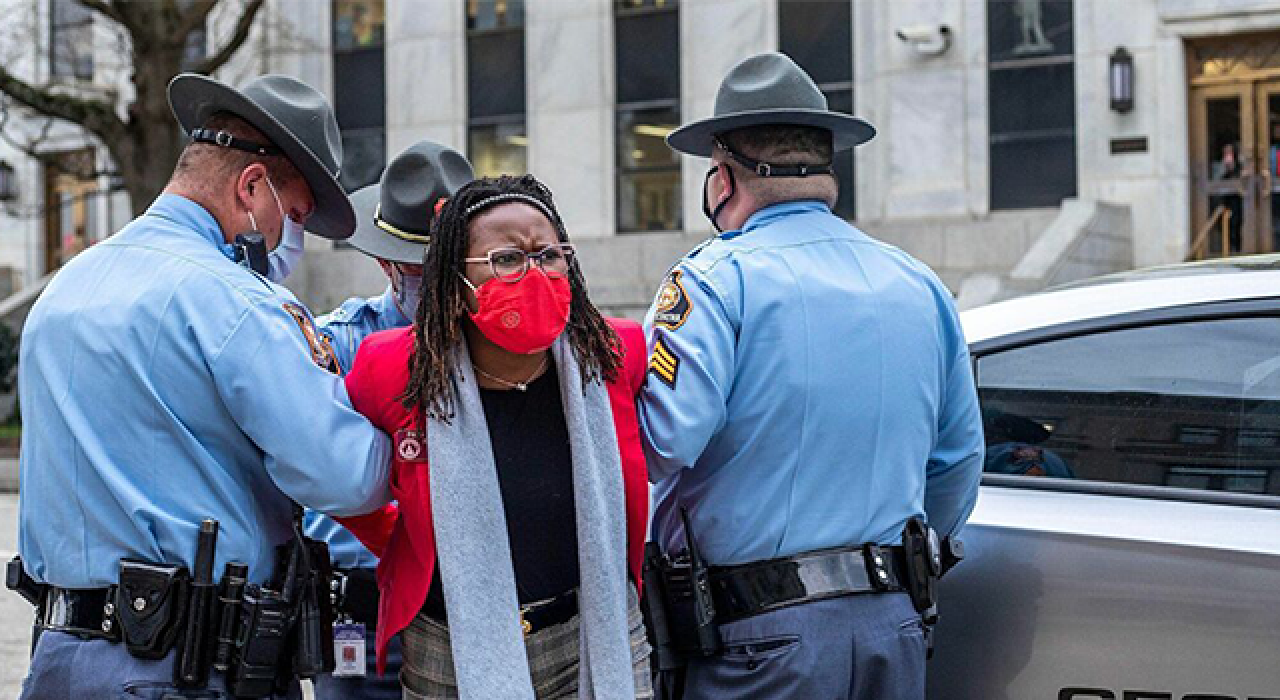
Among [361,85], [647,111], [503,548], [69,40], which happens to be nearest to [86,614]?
[503,548]

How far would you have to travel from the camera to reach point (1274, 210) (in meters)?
18.4

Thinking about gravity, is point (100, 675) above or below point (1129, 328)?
below

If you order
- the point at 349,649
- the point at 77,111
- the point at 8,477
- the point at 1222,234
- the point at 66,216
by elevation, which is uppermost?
the point at 77,111

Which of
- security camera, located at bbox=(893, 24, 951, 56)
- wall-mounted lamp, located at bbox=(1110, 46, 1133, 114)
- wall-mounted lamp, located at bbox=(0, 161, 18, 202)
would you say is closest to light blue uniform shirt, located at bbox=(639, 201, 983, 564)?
wall-mounted lamp, located at bbox=(1110, 46, 1133, 114)

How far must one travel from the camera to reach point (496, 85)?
2412 centimetres

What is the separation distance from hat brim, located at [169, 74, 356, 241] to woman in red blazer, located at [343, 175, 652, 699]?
0.36 m

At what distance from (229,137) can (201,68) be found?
625 inches

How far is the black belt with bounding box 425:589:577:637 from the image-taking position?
8.82 feet

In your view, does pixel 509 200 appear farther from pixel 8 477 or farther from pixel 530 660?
pixel 8 477

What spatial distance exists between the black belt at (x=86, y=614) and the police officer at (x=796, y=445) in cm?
101

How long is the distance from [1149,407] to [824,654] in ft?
3.28

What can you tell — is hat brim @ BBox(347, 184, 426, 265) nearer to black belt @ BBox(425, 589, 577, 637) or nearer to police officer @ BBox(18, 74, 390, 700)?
police officer @ BBox(18, 74, 390, 700)

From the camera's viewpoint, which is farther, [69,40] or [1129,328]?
[69,40]

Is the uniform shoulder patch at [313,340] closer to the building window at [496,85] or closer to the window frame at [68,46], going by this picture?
the building window at [496,85]
